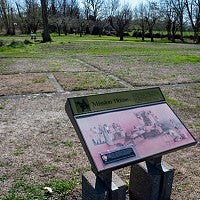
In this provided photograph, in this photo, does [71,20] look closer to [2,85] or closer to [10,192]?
[2,85]

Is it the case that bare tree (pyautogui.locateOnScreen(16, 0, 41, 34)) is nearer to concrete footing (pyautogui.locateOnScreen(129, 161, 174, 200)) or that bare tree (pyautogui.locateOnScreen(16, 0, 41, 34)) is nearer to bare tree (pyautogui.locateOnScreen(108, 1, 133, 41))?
bare tree (pyautogui.locateOnScreen(108, 1, 133, 41))

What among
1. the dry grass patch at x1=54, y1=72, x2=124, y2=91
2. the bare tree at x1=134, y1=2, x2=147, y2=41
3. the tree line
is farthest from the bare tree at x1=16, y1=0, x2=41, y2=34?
the dry grass patch at x1=54, y1=72, x2=124, y2=91

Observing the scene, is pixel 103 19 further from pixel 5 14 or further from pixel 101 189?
pixel 101 189

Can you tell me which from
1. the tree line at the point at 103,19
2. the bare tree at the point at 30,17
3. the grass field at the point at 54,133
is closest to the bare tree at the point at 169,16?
the tree line at the point at 103,19

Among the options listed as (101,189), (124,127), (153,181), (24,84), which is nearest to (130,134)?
(124,127)

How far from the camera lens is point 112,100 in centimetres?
268

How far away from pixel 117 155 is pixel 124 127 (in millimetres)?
304

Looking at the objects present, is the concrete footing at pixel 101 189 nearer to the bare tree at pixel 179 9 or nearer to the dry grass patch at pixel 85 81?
the dry grass patch at pixel 85 81

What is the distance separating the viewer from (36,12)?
190ft

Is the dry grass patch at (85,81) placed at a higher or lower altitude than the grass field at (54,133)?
lower

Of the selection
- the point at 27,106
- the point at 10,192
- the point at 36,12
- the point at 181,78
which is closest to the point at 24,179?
the point at 10,192

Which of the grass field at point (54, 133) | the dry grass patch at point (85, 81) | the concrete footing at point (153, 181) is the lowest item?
the dry grass patch at point (85, 81)

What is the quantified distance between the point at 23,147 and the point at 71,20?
191 ft

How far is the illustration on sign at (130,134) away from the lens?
2348 millimetres
